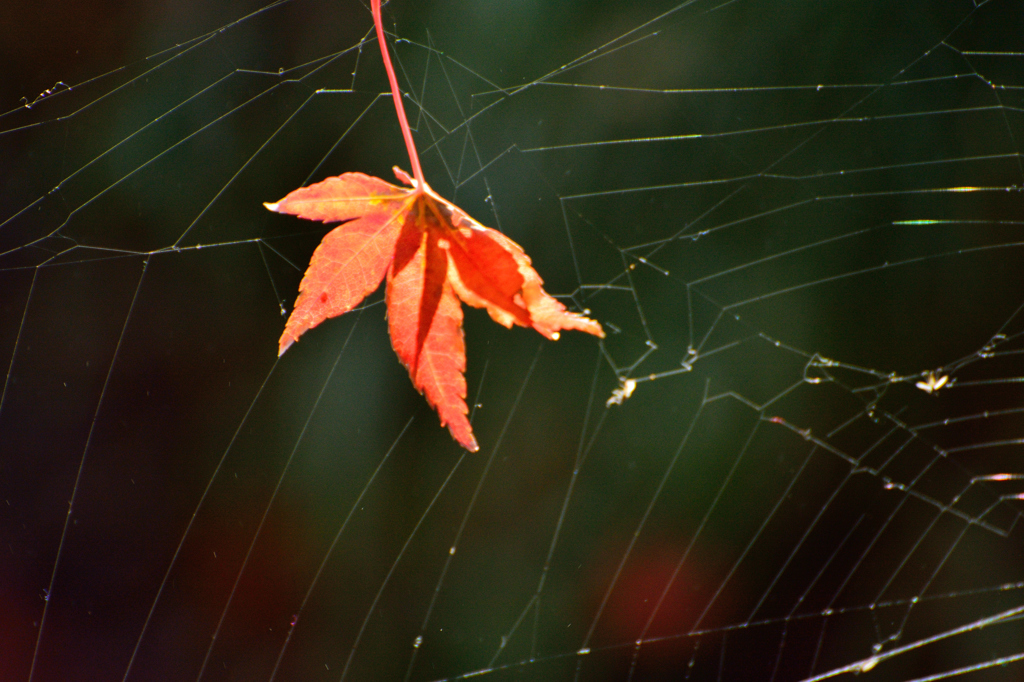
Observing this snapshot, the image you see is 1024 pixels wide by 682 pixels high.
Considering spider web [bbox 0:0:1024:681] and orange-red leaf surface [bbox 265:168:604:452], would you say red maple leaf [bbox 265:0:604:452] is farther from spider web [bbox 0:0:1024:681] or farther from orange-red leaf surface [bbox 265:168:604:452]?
spider web [bbox 0:0:1024:681]

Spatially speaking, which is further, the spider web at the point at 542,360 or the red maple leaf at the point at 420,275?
the spider web at the point at 542,360

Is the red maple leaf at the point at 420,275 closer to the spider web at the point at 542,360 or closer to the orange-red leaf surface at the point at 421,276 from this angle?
the orange-red leaf surface at the point at 421,276

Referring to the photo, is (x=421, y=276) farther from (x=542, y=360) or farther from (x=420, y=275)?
(x=542, y=360)

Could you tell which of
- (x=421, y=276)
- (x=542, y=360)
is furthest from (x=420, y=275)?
(x=542, y=360)

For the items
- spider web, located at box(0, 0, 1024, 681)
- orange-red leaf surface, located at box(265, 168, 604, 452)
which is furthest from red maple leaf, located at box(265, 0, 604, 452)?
spider web, located at box(0, 0, 1024, 681)

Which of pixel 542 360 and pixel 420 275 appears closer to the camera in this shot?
pixel 420 275

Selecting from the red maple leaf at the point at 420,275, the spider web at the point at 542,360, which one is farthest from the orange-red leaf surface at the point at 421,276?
the spider web at the point at 542,360
